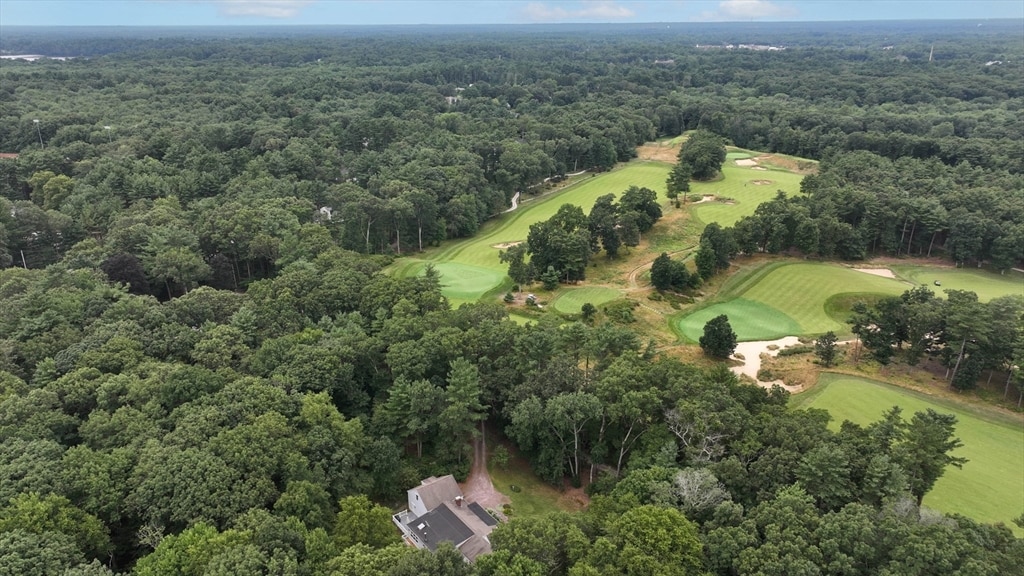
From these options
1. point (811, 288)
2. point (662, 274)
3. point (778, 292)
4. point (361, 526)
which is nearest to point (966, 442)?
point (778, 292)

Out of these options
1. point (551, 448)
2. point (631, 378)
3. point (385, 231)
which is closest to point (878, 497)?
point (631, 378)

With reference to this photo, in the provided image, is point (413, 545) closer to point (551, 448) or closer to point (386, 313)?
point (551, 448)

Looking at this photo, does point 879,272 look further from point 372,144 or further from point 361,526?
point 372,144

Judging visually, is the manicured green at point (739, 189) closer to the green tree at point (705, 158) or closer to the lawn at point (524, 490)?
the green tree at point (705, 158)

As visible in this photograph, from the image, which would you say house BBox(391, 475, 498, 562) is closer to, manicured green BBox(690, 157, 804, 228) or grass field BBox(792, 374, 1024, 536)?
grass field BBox(792, 374, 1024, 536)

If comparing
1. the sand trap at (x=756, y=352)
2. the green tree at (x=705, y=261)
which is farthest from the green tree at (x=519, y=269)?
the sand trap at (x=756, y=352)

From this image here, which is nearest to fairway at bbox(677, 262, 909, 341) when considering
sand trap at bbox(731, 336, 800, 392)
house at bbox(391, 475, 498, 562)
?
sand trap at bbox(731, 336, 800, 392)
